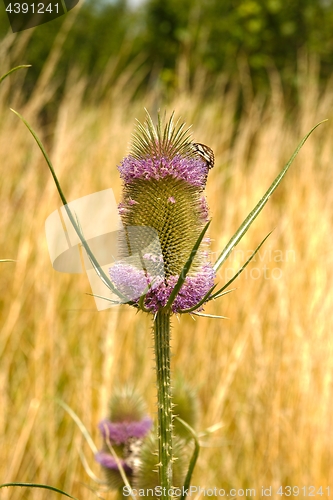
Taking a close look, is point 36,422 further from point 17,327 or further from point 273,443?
point 273,443

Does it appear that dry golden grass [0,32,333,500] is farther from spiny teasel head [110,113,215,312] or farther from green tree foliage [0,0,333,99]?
green tree foliage [0,0,333,99]

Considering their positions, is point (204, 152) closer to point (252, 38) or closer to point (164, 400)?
point (164, 400)

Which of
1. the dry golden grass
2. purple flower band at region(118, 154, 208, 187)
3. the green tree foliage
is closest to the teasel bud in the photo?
the dry golden grass

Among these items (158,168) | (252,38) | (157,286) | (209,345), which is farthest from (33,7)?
(252,38)

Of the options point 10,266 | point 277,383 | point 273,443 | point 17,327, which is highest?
point 10,266

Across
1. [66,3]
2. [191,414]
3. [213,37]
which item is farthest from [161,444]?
[213,37]

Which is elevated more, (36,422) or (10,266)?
(10,266)
